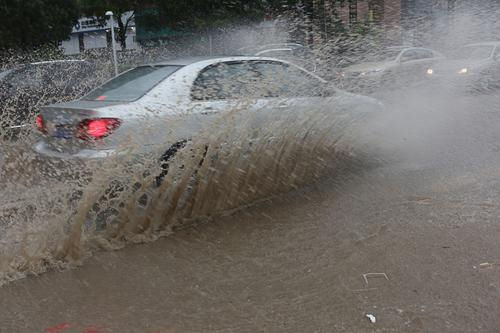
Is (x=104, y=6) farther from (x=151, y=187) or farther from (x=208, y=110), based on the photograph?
(x=151, y=187)

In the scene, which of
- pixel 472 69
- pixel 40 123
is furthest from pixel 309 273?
pixel 472 69

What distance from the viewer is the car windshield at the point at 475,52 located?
48.1ft

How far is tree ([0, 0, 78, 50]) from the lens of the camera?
65.0ft

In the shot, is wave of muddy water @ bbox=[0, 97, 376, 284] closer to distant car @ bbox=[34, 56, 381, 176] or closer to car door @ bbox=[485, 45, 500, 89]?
distant car @ bbox=[34, 56, 381, 176]

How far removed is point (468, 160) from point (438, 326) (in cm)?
411

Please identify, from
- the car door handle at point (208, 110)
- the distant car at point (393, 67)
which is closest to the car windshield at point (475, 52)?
the distant car at point (393, 67)

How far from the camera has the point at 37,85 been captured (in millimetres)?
11078

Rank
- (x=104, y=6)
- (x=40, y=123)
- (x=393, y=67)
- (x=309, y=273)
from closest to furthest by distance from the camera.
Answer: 1. (x=309, y=273)
2. (x=40, y=123)
3. (x=393, y=67)
4. (x=104, y=6)

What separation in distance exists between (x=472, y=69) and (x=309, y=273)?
11.5 m

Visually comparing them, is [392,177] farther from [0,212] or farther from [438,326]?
[0,212]

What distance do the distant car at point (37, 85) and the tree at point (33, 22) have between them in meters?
8.70

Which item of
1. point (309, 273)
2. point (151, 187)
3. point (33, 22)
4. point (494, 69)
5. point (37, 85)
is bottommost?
point (309, 273)

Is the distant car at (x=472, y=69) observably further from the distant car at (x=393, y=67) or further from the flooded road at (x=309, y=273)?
the flooded road at (x=309, y=273)

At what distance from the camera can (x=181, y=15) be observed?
69.6 feet
